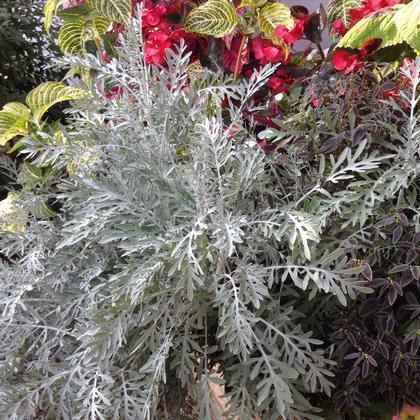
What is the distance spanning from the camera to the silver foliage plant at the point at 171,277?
27.3 inches

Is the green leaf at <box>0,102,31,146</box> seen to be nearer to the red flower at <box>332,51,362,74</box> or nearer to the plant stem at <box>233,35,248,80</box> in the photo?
the plant stem at <box>233,35,248,80</box>

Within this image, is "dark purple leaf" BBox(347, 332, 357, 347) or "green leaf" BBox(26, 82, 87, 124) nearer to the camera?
"dark purple leaf" BBox(347, 332, 357, 347)

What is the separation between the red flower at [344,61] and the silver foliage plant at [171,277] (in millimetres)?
134

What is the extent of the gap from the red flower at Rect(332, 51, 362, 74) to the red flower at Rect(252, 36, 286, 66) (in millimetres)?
105

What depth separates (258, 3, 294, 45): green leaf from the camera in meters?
1.01

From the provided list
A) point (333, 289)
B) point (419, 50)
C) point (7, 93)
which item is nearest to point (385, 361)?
point (333, 289)

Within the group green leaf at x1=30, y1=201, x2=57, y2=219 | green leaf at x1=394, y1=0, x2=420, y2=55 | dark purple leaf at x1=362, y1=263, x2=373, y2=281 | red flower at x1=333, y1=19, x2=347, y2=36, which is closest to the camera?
dark purple leaf at x1=362, y1=263, x2=373, y2=281

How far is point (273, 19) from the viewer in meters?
1.03

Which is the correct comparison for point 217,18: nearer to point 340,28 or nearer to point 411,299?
point 340,28

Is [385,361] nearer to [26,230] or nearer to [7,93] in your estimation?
[26,230]

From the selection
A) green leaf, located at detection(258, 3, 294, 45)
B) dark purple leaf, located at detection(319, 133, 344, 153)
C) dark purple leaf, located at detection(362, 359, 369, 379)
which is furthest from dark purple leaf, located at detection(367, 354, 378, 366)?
green leaf, located at detection(258, 3, 294, 45)

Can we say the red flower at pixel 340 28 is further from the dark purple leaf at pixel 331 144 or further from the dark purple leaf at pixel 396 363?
the dark purple leaf at pixel 396 363

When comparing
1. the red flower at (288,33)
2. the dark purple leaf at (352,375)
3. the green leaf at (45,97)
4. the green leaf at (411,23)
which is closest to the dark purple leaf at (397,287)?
the dark purple leaf at (352,375)

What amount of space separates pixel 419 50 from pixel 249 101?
0.30m
